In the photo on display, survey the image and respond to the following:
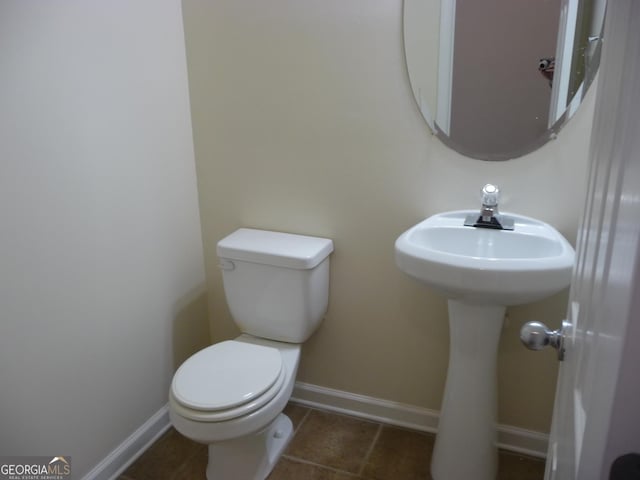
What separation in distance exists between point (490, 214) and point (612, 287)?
1227 millimetres

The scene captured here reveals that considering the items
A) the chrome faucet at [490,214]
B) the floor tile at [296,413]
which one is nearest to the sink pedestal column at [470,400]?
the chrome faucet at [490,214]

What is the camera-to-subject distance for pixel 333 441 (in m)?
1.97

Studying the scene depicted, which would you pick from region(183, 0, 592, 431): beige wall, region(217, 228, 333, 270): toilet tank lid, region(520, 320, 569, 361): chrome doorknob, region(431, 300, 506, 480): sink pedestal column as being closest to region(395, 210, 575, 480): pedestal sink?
region(431, 300, 506, 480): sink pedestal column

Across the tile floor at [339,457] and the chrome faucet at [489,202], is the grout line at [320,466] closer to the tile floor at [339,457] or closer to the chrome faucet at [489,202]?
the tile floor at [339,457]

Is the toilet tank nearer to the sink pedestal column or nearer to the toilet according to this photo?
the toilet

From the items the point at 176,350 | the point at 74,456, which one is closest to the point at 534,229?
the point at 176,350

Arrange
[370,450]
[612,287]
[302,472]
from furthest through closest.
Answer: [370,450] → [302,472] → [612,287]

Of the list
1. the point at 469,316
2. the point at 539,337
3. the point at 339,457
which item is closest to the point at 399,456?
the point at 339,457

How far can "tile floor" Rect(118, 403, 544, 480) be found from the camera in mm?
1794

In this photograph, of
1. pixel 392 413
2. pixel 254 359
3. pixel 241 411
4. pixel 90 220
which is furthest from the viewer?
pixel 392 413

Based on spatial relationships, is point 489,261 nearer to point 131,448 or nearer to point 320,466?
point 320,466

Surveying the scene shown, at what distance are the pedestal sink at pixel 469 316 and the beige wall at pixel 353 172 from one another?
5.2 inches

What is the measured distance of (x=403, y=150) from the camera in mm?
1734

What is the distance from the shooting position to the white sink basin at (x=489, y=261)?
127 cm
